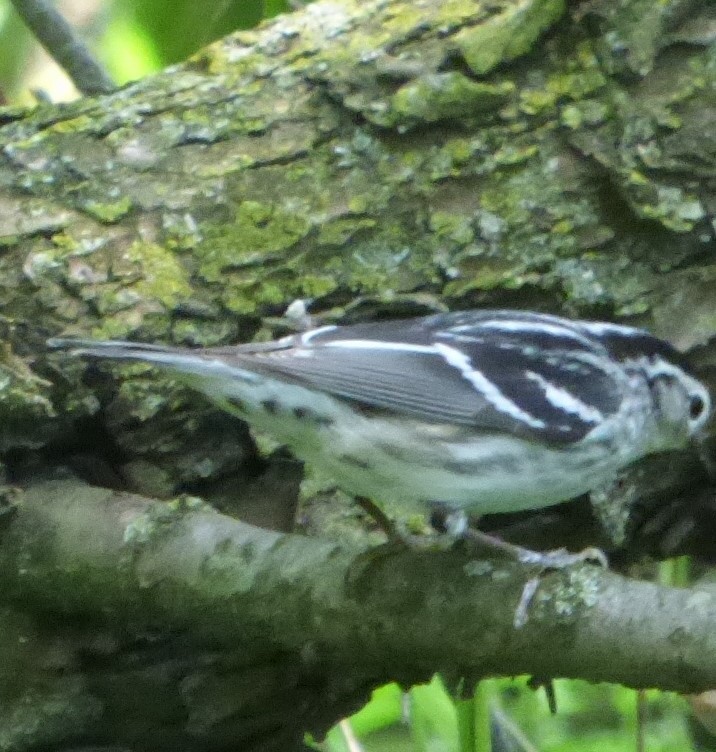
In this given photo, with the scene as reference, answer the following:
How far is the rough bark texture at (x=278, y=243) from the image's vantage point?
2014mm

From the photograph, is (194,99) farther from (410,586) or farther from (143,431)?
(410,586)

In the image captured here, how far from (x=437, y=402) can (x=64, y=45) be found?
1279 millimetres

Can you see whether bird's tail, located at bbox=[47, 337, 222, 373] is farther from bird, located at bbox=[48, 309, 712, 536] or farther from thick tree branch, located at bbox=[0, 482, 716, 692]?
thick tree branch, located at bbox=[0, 482, 716, 692]

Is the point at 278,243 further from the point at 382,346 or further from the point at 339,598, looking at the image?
the point at 339,598

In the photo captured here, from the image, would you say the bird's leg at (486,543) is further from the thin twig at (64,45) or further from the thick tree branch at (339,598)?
the thin twig at (64,45)

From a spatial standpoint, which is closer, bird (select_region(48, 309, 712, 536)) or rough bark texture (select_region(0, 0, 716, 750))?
bird (select_region(48, 309, 712, 536))

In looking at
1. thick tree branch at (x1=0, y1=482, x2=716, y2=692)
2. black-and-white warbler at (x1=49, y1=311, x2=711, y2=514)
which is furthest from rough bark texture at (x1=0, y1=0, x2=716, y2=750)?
black-and-white warbler at (x1=49, y1=311, x2=711, y2=514)

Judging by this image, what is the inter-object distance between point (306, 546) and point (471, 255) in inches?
29.1

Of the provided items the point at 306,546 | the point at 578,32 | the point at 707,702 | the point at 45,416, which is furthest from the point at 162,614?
the point at 578,32

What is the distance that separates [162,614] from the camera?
6.11 ft

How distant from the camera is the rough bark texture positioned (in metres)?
2.01

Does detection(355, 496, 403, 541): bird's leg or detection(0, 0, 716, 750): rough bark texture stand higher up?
detection(0, 0, 716, 750): rough bark texture

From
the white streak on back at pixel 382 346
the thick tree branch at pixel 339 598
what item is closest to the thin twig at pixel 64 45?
the white streak on back at pixel 382 346

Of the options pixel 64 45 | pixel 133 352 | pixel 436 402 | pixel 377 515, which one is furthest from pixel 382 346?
pixel 64 45
